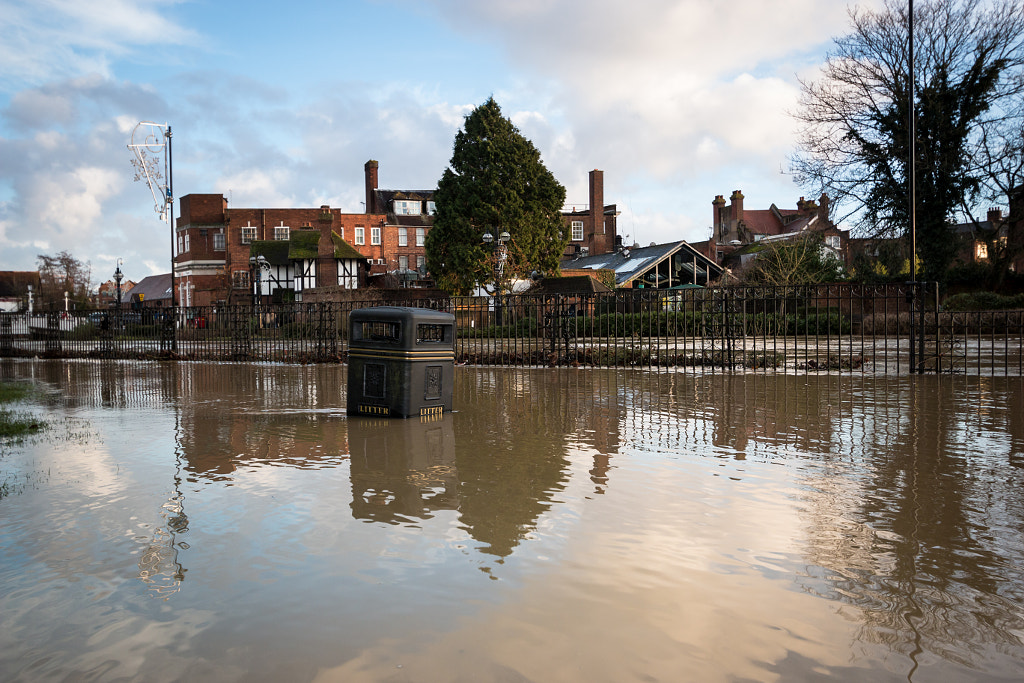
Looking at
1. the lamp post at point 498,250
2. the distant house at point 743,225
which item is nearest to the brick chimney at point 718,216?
the distant house at point 743,225

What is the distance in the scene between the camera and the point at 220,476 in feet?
21.5

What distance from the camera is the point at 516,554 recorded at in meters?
4.35

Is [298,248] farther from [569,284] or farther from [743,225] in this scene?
[743,225]

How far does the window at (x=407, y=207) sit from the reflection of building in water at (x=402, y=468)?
6519 cm

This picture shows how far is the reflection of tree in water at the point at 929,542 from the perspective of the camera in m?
3.39

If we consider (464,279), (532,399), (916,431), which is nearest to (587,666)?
(916,431)

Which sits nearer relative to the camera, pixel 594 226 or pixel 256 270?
pixel 256 270

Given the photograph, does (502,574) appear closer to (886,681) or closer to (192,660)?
(192,660)

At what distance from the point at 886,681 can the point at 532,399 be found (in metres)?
9.55

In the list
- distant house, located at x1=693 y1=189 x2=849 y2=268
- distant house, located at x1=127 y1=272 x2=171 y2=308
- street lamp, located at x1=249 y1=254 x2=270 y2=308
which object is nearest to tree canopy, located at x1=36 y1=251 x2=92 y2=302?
distant house, located at x1=127 y1=272 x2=171 y2=308

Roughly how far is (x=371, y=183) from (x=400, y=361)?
67.3 m

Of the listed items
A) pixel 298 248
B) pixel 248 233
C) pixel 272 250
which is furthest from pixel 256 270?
pixel 248 233

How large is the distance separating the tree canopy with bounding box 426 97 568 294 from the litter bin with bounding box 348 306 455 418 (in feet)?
97.7

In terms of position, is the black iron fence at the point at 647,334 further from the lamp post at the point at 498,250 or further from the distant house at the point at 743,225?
the distant house at the point at 743,225
